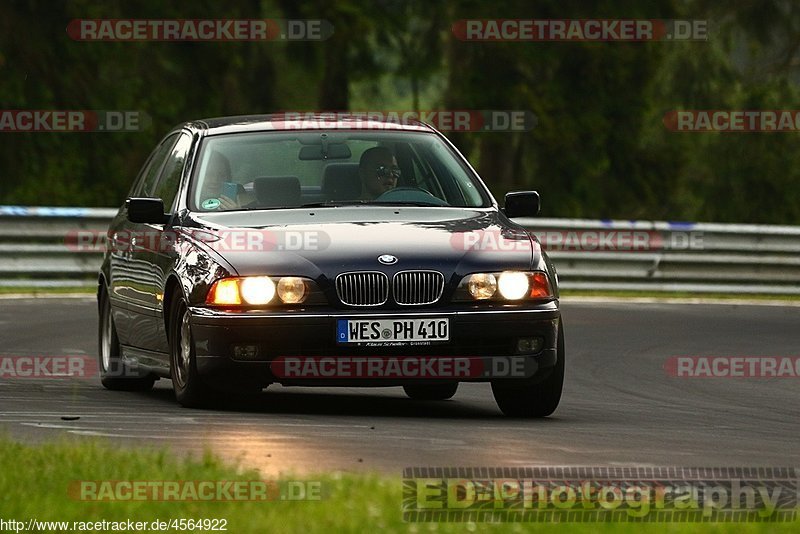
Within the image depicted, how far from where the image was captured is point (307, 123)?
12.4m

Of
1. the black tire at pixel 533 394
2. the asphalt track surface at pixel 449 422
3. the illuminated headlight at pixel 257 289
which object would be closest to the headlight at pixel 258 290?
the illuminated headlight at pixel 257 289

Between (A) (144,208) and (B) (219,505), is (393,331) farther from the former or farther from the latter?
(B) (219,505)

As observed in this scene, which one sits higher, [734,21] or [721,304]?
[734,21]

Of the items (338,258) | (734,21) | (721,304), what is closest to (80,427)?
(338,258)

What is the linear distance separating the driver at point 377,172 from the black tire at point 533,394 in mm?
1418

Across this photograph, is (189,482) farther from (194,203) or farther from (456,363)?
(194,203)

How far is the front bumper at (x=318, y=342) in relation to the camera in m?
10.5

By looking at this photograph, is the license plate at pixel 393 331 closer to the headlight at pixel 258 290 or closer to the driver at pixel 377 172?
the headlight at pixel 258 290

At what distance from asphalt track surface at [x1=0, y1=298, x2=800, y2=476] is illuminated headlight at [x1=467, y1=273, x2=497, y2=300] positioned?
658 mm

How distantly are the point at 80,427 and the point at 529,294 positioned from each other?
242 cm

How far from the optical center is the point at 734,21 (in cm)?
4669

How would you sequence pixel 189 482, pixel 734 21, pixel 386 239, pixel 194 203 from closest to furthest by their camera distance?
pixel 189 482 < pixel 386 239 < pixel 194 203 < pixel 734 21

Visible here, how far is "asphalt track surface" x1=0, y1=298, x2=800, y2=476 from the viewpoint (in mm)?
8836

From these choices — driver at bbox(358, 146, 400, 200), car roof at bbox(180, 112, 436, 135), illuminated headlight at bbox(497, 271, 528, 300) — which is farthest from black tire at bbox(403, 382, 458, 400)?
illuminated headlight at bbox(497, 271, 528, 300)
